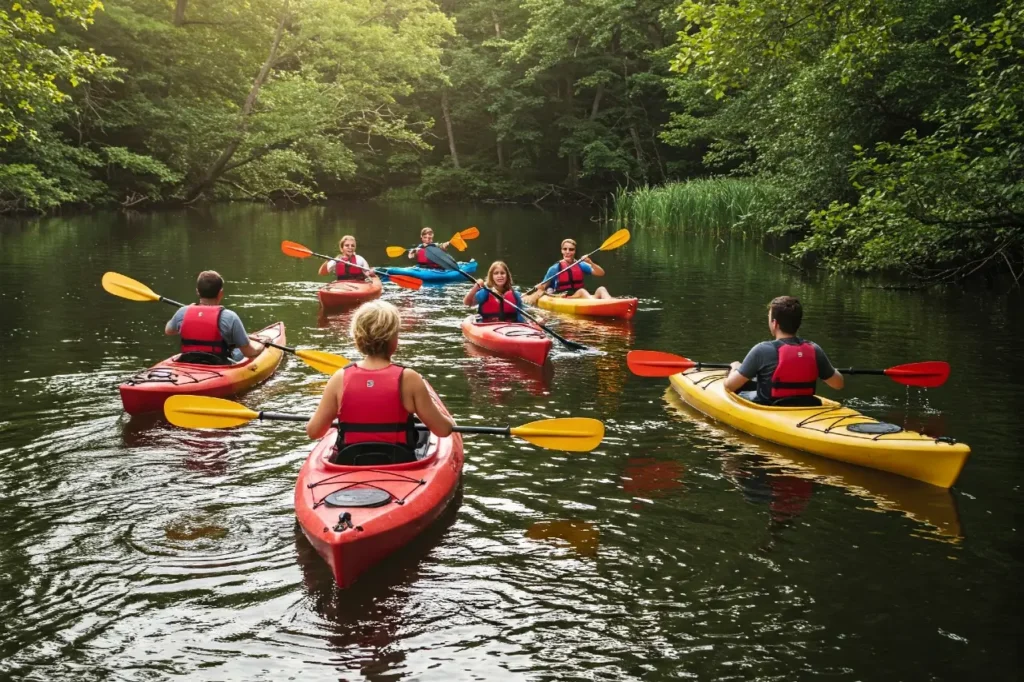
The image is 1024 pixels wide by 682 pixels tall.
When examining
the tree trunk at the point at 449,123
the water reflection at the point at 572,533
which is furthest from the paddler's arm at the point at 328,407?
the tree trunk at the point at 449,123

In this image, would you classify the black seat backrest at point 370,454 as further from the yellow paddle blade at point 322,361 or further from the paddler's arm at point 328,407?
the yellow paddle blade at point 322,361

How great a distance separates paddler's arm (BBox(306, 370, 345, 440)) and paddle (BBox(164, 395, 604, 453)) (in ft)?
1.89

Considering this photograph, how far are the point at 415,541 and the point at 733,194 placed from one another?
65.0 ft

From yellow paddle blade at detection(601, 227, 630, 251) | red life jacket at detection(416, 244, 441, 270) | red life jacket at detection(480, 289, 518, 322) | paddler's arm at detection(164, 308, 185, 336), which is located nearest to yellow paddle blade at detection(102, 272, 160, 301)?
paddler's arm at detection(164, 308, 185, 336)

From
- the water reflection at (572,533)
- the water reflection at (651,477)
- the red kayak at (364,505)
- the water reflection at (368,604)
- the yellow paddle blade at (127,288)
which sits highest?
the yellow paddle blade at (127,288)

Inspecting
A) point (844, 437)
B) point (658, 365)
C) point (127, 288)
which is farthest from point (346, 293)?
point (844, 437)

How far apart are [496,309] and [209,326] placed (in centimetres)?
375

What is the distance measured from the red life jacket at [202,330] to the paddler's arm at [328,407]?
319cm

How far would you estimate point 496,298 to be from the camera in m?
10.8

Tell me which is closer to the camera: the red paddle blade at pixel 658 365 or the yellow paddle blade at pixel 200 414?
the yellow paddle blade at pixel 200 414

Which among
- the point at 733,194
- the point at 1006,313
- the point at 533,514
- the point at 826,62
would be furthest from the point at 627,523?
the point at 733,194

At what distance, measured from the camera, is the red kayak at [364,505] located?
443 centimetres

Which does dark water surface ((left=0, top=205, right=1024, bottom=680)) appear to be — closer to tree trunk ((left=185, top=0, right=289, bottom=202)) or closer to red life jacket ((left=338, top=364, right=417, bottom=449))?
red life jacket ((left=338, top=364, right=417, bottom=449))

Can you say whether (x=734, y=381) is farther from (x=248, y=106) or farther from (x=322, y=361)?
(x=248, y=106)
